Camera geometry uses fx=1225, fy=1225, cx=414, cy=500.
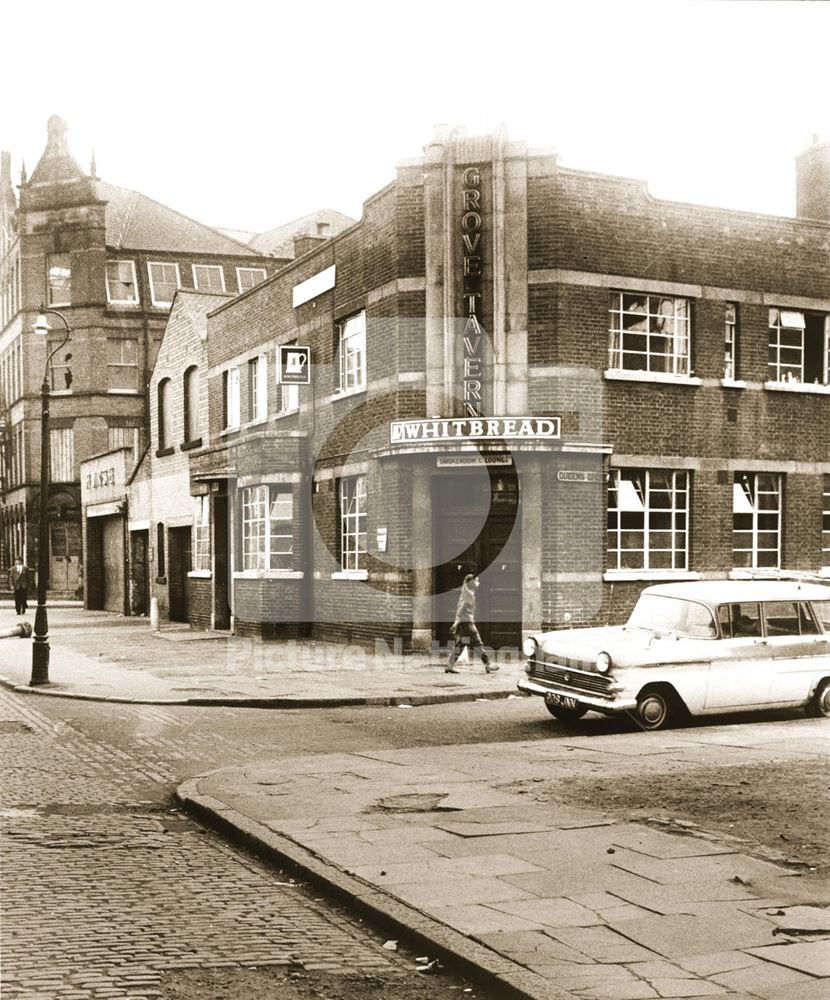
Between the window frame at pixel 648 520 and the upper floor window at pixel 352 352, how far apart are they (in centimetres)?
514

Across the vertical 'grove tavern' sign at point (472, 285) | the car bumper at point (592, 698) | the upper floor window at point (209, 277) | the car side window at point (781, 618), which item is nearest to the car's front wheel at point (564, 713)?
the car bumper at point (592, 698)

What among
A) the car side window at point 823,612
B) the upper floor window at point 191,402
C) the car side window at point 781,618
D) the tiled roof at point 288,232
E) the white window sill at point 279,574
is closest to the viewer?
the car side window at point 781,618

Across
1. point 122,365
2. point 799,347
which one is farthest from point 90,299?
point 799,347

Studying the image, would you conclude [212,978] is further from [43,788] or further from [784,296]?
[784,296]

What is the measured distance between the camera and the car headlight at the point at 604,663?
12.7m

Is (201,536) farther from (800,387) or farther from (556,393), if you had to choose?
(800,387)

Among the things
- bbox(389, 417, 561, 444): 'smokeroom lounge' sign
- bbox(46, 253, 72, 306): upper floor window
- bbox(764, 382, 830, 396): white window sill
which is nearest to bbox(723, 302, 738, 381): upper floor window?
bbox(764, 382, 830, 396): white window sill

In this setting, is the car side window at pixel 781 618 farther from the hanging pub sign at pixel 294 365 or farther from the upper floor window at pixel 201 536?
the upper floor window at pixel 201 536

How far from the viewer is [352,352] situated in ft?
77.4

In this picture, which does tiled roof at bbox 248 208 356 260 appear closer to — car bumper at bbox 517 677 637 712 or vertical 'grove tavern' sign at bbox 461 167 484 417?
vertical 'grove tavern' sign at bbox 461 167 484 417

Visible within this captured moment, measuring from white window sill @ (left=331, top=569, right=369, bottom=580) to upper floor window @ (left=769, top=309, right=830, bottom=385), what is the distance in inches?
331

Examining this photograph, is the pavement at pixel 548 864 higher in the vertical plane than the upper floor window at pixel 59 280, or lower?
lower

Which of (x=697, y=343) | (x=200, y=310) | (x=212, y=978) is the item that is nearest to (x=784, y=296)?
(x=697, y=343)

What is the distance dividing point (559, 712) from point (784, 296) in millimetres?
11974
